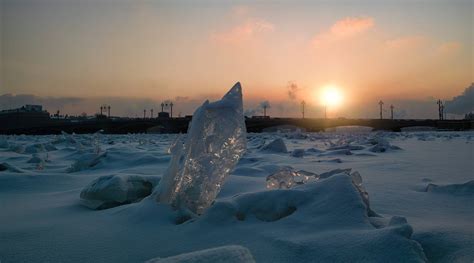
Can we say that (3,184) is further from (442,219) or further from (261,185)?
(442,219)

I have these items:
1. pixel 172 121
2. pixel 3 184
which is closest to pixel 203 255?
pixel 3 184

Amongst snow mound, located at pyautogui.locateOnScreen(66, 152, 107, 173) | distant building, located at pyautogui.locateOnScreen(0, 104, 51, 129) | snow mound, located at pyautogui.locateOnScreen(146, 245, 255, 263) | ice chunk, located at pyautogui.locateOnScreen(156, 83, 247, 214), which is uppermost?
A: distant building, located at pyautogui.locateOnScreen(0, 104, 51, 129)

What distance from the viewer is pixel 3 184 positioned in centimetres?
329

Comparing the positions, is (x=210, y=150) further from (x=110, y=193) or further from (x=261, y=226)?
(x=110, y=193)

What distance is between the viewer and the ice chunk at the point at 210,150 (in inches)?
83.1

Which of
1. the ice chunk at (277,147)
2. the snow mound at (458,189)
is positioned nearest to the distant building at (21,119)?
the ice chunk at (277,147)

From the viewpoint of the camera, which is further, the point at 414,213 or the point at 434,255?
the point at 414,213

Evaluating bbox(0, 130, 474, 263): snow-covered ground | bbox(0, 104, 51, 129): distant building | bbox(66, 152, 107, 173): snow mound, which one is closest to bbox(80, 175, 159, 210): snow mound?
bbox(0, 130, 474, 263): snow-covered ground

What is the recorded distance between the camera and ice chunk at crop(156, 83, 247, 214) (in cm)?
211

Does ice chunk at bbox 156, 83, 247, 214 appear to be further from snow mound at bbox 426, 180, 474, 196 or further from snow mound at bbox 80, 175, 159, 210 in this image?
snow mound at bbox 426, 180, 474, 196

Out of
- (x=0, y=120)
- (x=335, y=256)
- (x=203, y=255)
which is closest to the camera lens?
(x=203, y=255)

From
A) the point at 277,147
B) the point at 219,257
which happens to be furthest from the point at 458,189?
the point at 277,147

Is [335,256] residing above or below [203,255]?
below

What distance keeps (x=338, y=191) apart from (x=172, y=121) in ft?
200
